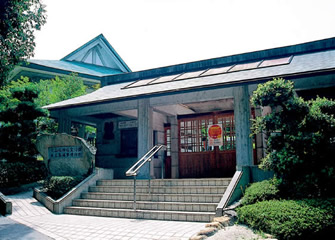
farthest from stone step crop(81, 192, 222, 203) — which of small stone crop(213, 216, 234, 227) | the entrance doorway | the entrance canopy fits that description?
the entrance doorway

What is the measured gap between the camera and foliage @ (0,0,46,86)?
8234 mm

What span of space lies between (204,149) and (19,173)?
7684 mm

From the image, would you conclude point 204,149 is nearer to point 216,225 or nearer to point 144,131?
point 144,131

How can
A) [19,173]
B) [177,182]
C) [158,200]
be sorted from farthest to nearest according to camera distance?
[19,173] → [177,182] → [158,200]

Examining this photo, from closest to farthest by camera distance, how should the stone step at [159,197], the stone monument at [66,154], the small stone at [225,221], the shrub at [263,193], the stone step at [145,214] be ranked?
1. the small stone at [225,221]
2. the shrub at [263,193]
3. the stone step at [145,214]
4. the stone step at [159,197]
5. the stone monument at [66,154]

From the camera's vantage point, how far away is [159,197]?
8430 millimetres

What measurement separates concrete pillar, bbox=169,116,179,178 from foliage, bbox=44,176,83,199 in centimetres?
452

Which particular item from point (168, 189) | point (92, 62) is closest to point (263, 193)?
point (168, 189)

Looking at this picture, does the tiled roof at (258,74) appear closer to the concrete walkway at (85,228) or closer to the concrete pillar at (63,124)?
the concrete pillar at (63,124)

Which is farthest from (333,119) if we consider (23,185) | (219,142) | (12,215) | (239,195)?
(23,185)

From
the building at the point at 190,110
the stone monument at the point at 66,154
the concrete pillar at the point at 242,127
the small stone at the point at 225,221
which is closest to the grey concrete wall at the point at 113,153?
the building at the point at 190,110

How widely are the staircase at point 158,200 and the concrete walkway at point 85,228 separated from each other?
298 millimetres

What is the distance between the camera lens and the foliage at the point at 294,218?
4.91m

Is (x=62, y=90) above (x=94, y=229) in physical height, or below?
above
